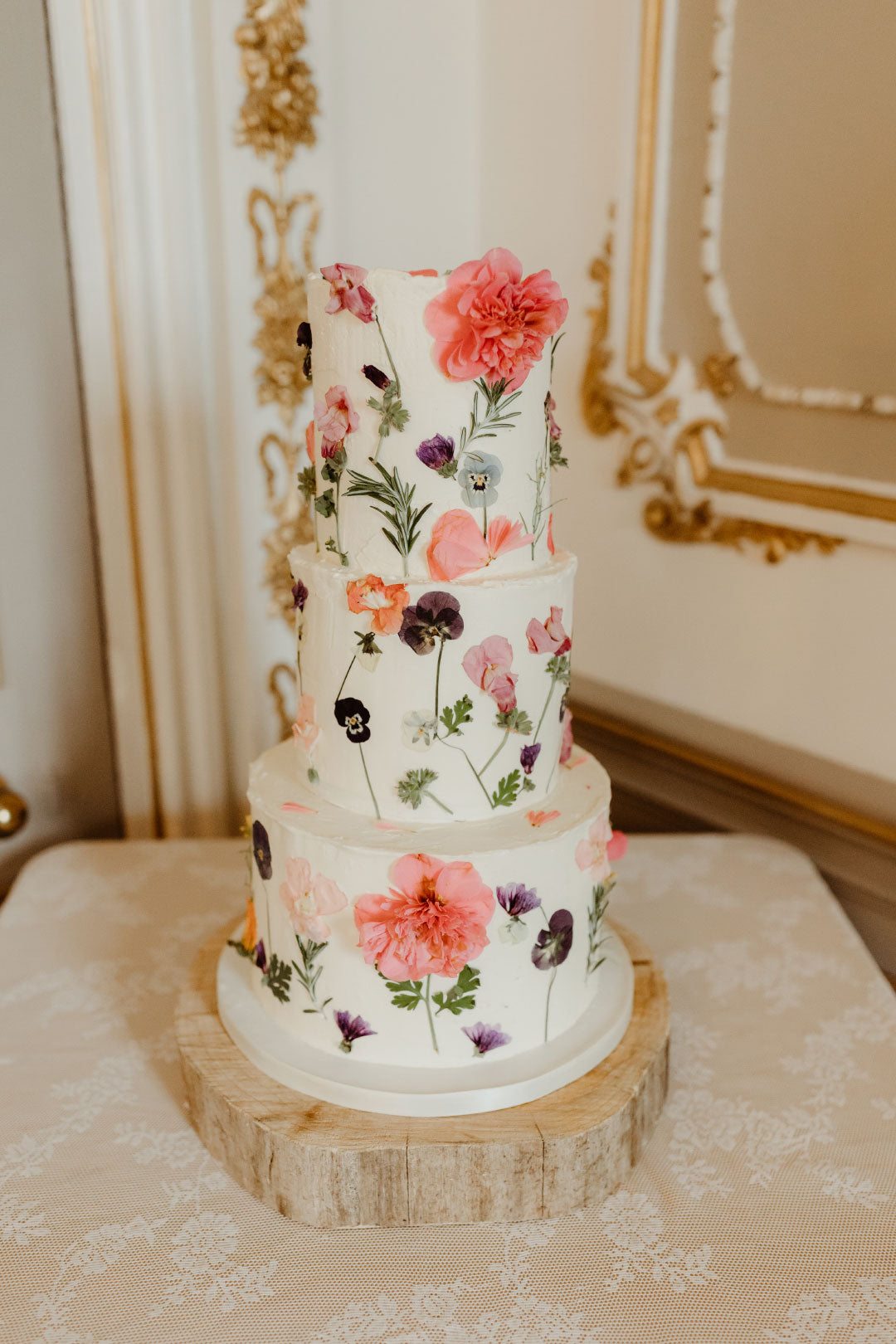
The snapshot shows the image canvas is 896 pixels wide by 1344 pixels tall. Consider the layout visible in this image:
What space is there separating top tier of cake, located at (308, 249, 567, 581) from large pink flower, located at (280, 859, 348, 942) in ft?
1.15

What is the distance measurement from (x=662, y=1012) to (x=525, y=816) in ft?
1.07

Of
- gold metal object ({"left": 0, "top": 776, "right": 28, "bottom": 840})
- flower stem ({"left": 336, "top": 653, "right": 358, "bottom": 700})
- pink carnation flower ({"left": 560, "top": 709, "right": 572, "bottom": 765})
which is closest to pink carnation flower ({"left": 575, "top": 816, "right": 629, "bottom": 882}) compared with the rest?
pink carnation flower ({"left": 560, "top": 709, "right": 572, "bottom": 765})

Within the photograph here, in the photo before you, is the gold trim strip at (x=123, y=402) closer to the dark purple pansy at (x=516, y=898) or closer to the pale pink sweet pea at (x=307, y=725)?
the pale pink sweet pea at (x=307, y=725)

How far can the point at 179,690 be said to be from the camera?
204 cm

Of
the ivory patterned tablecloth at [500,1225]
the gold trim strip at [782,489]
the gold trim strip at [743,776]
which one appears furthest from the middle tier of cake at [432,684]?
the gold trim strip at [743,776]

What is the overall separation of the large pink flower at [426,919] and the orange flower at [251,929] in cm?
25

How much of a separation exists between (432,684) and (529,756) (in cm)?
16

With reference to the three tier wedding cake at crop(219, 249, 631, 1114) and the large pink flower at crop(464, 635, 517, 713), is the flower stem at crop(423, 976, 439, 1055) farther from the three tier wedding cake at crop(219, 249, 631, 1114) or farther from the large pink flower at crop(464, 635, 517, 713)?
the large pink flower at crop(464, 635, 517, 713)

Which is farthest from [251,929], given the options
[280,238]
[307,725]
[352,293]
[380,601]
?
[280,238]

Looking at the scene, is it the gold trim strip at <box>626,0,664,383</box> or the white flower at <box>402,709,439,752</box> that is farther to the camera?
the gold trim strip at <box>626,0,664,383</box>

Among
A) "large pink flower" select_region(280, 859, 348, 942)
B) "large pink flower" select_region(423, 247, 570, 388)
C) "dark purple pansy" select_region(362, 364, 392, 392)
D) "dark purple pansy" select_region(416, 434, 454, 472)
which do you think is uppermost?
"large pink flower" select_region(423, 247, 570, 388)

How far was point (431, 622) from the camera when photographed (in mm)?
1100

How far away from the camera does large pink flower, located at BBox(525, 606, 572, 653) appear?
115 centimetres

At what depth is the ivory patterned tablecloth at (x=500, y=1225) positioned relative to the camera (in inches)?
37.9
